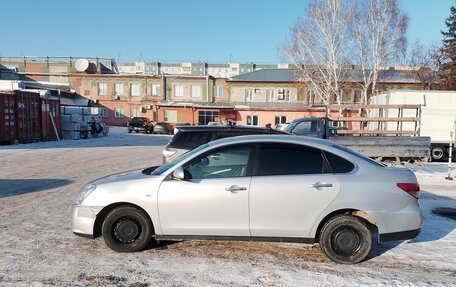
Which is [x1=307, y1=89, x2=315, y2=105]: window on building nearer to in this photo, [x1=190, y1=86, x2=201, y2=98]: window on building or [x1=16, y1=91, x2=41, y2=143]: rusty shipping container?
[x1=190, y1=86, x2=201, y2=98]: window on building

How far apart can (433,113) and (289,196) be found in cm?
1533

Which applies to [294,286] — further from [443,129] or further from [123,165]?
[443,129]

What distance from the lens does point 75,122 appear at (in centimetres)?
2798

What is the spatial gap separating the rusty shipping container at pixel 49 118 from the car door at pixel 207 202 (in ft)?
77.1

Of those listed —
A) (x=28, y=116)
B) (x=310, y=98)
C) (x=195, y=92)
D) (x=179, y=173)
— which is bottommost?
(x=179, y=173)

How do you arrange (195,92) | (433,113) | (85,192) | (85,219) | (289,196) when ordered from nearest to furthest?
(289,196)
(85,219)
(85,192)
(433,113)
(195,92)

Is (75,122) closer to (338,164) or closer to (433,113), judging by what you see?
(433,113)

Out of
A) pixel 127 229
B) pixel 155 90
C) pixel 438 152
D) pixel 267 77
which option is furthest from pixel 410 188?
pixel 155 90

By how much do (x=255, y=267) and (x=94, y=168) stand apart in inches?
390

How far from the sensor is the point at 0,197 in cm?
800

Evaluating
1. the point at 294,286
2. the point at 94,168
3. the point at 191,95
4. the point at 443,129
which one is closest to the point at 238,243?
the point at 294,286

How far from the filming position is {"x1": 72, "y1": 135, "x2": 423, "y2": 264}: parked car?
4531 mm

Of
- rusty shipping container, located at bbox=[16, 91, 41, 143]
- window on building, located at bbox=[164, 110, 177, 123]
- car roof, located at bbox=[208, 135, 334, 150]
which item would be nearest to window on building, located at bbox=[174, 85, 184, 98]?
window on building, located at bbox=[164, 110, 177, 123]

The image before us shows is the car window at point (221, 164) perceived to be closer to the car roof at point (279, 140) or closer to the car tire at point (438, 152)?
the car roof at point (279, 140)
